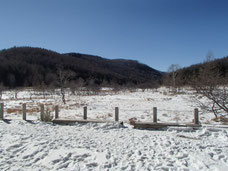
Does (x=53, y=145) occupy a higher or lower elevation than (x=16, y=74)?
lower

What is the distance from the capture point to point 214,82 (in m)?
6.20

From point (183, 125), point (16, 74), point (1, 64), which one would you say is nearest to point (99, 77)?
point (16, 74)

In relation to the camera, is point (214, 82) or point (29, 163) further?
point (214, 82)

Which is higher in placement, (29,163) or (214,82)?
(214,82)

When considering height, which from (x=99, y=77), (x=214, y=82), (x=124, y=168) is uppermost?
(x=99, y=77)

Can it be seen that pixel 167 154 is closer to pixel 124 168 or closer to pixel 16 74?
pixel 124 168

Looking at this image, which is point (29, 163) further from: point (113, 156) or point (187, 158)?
point (187, 158)

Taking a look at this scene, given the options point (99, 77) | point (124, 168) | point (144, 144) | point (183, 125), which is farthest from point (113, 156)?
point (99, 77)

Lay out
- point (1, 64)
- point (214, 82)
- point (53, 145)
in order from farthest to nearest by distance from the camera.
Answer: point (1, 64)
point (214, 82)
point (53, 145)

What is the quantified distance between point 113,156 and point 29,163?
224cm

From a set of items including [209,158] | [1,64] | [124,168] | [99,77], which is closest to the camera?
[124,168]

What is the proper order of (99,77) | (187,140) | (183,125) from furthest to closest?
(99,77) < (183,125) < (187,140)

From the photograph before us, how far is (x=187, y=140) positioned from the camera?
5719 mm

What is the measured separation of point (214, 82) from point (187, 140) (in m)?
2.67
